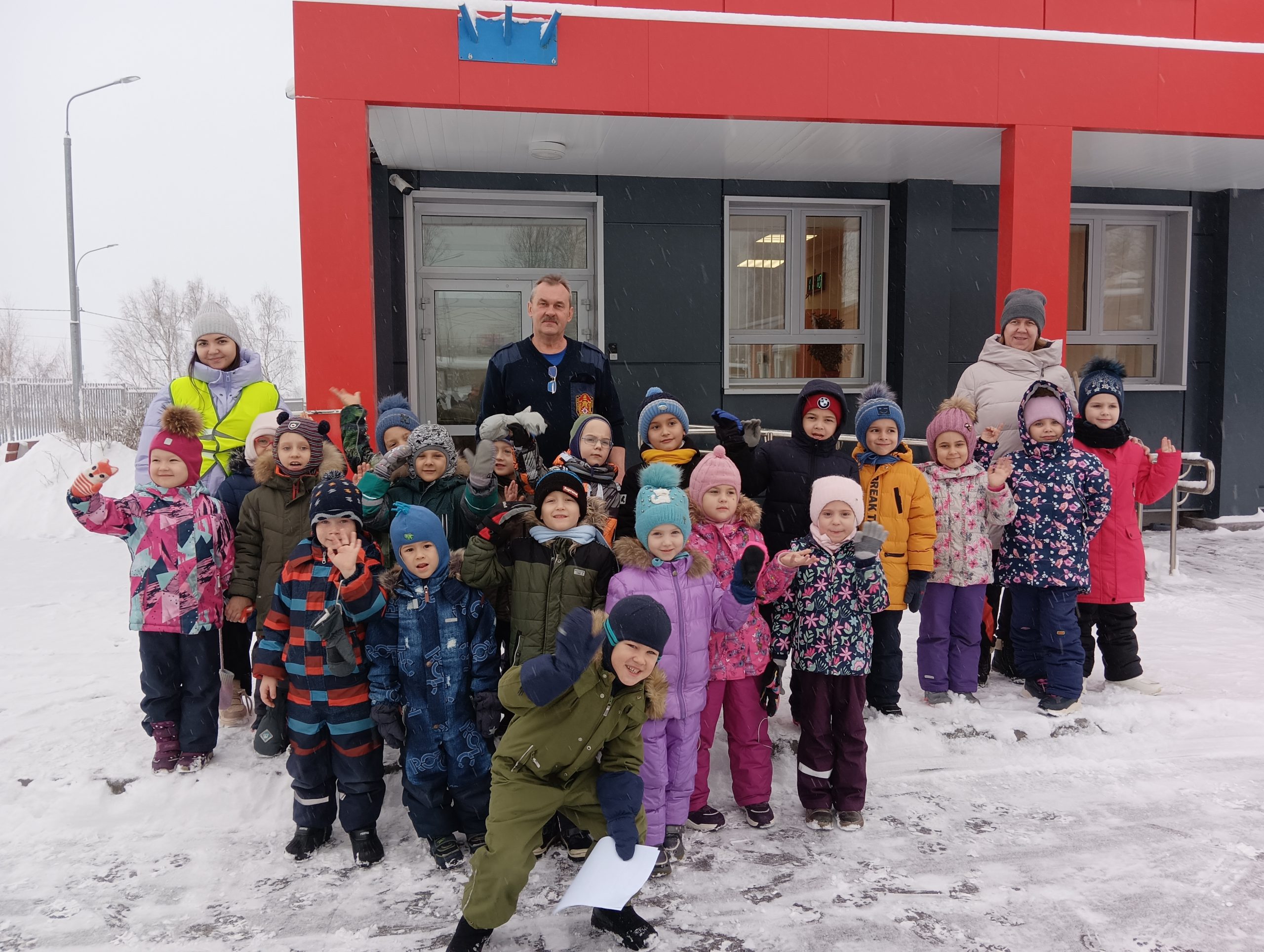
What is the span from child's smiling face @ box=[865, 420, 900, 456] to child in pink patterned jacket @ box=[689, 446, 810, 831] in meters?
0.97

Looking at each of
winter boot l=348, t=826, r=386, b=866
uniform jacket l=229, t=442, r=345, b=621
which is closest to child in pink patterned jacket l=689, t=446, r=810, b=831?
winter boot l=348, t=826, r=386, b=866

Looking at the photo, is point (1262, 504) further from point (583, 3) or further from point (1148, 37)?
point (583, 3)

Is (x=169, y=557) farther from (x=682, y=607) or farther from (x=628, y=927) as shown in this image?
(x=628, y=927)

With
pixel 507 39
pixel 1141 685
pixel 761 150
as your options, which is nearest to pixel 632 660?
pixel 1141 685

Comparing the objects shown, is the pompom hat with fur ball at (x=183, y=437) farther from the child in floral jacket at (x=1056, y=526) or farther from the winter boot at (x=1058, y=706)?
the winter boot at (x=1058, y=706)

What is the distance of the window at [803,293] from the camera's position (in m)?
8.11

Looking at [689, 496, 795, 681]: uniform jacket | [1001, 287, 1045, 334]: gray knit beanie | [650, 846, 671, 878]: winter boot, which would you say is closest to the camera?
[650, 846, 671, 878]: winter boot

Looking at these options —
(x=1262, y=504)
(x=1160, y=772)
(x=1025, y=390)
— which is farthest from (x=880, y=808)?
(x=1262, y=504)

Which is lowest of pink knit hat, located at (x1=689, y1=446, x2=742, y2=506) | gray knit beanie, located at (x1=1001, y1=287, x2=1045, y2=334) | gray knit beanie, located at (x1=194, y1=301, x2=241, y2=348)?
pink knit hat, located at (x1=689, y1=446, x2=742, y2=506)

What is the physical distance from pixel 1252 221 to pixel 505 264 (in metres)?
7.95

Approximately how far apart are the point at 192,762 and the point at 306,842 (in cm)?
89

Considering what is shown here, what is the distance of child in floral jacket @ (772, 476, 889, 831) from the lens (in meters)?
3.16

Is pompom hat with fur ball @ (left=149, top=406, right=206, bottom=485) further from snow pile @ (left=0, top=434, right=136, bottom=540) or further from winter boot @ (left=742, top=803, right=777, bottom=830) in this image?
snow pile @ (left=0, top=434, right=136, bottom=540)

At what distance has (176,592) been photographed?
11.2 ft
